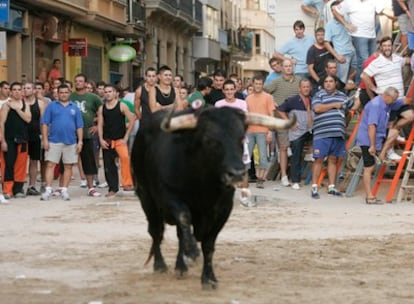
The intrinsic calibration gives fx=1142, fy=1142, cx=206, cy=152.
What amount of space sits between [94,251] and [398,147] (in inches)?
323

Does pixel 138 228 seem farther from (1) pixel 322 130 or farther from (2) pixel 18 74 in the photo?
(2) pixel 18 74

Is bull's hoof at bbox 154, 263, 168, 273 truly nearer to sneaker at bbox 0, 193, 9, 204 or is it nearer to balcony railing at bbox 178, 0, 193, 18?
sneaker at bbox 0, 193, 9, 204

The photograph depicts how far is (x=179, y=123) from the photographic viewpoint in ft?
29.1

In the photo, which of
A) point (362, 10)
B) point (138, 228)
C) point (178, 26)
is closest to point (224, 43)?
point (178, 26)

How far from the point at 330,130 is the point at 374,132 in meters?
1.30

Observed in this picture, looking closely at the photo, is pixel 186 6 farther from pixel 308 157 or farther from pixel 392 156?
pixel 392 156

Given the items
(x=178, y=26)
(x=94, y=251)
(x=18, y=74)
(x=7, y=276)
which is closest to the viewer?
(x=7, y=276)

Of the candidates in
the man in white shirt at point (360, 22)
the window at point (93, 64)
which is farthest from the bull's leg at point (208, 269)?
the window at point (93, 64)

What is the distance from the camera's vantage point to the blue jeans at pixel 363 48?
20562 millimetres

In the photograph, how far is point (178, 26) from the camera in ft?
196

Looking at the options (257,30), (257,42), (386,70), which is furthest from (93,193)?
(257,42)

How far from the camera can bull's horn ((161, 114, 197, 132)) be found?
8805 mm

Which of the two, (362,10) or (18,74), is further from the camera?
(18,74)

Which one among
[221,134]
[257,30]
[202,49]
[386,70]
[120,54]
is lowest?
[221,134]
